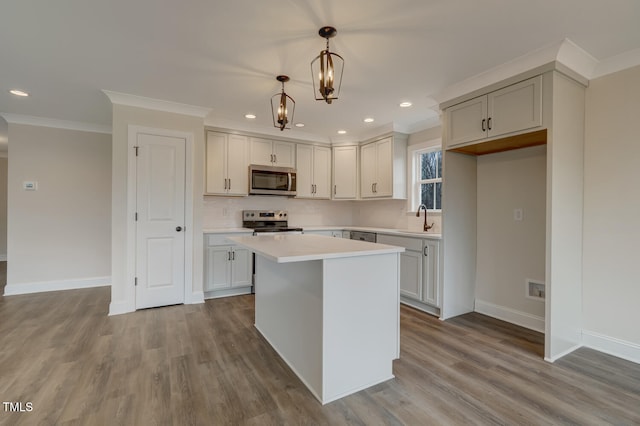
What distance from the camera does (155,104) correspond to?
343cm

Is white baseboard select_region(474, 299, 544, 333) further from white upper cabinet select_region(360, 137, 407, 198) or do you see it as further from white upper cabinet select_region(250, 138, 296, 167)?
white upper cabinet select_region(250, 138, 296, 167)

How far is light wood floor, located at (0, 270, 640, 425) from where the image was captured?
5.57 ft

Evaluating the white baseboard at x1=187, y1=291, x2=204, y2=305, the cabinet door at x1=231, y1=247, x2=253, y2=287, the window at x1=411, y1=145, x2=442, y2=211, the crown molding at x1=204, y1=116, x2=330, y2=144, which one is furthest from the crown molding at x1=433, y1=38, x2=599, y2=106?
the white baseboard at x1=187, y1=291, x2=204, y2=305

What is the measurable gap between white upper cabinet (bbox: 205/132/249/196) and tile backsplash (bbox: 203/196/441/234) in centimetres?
34

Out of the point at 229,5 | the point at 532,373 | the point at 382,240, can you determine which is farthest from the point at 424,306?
the point at 229,5

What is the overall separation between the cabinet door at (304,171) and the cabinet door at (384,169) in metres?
1.06

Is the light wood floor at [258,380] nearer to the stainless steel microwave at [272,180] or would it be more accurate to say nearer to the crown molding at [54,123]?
the stainless steel microwave at [272,180]

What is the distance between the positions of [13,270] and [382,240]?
16.4 feet

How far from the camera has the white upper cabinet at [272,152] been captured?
14.6 ft

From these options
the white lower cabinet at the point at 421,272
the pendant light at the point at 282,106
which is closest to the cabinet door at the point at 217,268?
the pendant light at the point at 282,106

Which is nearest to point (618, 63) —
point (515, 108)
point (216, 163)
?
point (515, 108)

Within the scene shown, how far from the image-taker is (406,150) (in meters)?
4.47

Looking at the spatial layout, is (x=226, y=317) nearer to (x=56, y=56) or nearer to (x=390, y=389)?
(x=390, y=389)

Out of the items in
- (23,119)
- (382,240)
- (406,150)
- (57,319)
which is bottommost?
(57,319)
